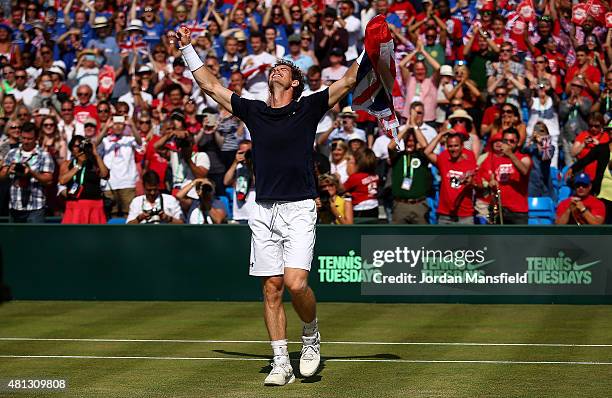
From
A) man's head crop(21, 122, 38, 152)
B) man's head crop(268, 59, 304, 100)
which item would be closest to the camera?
man's head crop(21, 122, 38, 152)

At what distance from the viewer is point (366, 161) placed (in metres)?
17.4

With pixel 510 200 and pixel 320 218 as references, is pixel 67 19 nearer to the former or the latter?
pixel 320 218

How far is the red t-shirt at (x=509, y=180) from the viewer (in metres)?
17.0

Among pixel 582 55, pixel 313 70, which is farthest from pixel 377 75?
pixel 582 55

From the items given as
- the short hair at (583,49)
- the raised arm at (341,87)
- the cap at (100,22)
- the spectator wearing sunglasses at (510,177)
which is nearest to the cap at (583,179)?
the spectator wearing sunglasses at (510,177)

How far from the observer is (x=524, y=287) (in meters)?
15.9

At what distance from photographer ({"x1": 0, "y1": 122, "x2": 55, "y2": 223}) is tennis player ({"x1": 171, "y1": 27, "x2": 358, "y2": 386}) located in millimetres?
9217

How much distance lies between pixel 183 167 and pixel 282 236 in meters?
8.99

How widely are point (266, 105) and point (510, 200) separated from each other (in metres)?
8.18

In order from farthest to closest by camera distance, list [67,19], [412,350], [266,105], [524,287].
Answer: [67,19]
[524,287]
[412,350]
[266,105]

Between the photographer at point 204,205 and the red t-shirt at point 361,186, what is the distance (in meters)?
1.95

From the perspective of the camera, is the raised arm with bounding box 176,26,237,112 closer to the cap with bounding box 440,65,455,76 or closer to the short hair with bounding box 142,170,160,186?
the short hair with bounding box 142,170,160,186

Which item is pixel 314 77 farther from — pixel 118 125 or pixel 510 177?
pixel 510 177

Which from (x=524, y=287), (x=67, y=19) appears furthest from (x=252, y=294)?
(x=67, y=19)
